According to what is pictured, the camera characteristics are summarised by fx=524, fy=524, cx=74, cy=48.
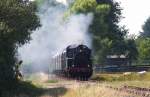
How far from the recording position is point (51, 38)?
335ft

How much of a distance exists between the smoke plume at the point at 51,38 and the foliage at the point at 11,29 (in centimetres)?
3222

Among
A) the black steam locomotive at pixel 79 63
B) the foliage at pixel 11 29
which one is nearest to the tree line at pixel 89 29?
the foliage at pixel 11 29

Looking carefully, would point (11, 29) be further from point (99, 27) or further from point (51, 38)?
point (51, 38)

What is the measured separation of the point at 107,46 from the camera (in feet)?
301

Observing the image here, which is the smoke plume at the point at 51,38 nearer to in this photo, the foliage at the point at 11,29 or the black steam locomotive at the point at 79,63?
the black steam locomotive at the point at 79,63

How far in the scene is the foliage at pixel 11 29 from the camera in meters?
46.2

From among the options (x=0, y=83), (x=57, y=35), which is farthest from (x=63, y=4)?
(x=0, y=83)

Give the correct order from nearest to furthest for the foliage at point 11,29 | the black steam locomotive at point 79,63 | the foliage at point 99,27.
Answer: the foliage at point 11,29
the black steam locomotive at point 79,63
the foliage at point 99,27

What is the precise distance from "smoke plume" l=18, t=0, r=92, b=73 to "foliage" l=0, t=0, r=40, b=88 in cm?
3222

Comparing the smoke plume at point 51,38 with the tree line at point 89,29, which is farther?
the smoke plume at point 51,38

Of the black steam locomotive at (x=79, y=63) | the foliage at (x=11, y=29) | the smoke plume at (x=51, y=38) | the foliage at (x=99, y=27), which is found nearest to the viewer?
the foliage at (x=11, y=29)

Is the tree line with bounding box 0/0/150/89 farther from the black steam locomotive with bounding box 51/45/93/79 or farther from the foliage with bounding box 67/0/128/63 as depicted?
the black steam locomotive with bounding box 51/45/93/79

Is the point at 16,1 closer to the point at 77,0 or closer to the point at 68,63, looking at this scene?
the point at 68,63

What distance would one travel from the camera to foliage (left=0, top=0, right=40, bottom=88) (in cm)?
4616
